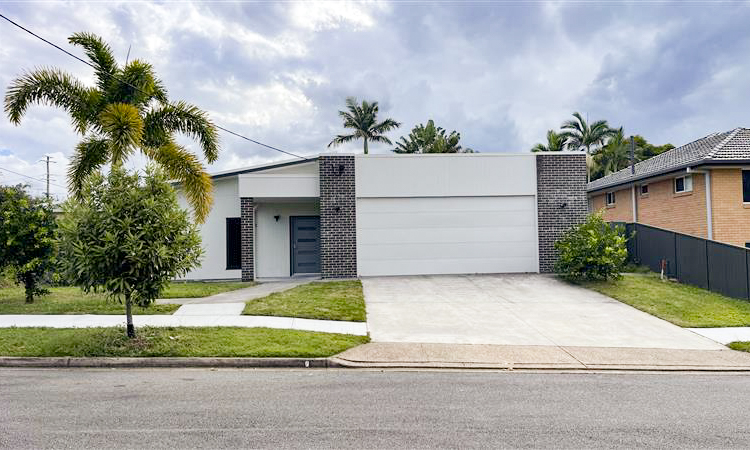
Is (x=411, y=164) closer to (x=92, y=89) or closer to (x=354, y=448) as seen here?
(x=92, y=89)

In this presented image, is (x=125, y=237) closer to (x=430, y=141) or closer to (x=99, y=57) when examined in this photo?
(x=99, y=57)

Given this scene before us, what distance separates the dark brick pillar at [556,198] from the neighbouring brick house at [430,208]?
1.3 inches

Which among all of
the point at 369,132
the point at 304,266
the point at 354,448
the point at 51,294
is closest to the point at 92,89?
the point at 51,294

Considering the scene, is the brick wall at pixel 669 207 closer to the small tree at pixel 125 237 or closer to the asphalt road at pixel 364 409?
the asphalt road at pixel 364 409

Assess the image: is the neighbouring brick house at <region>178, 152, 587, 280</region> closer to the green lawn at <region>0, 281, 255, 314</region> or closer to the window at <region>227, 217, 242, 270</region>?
the window at <region>227, 217, 242, 270</region>

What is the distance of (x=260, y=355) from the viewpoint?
799 cm

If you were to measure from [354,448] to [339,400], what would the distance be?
152cm

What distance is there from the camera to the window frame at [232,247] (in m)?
17.7

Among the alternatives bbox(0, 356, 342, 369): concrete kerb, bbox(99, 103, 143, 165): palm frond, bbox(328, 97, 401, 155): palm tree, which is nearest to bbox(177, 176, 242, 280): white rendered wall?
bbox(99, 103, 143, 165): palm frond

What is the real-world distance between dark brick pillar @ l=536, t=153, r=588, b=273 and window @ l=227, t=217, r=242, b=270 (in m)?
10.4

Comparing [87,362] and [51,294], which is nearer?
[87,362]

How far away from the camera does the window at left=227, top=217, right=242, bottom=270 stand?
1773cm

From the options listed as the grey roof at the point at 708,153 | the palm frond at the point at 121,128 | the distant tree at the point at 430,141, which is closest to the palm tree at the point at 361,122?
the distant tree at the point at 430,141

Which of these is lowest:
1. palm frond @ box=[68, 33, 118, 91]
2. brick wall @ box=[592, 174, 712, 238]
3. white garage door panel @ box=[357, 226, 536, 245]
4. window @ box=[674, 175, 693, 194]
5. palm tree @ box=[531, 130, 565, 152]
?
white garage door panel @ box=[357, 226, 536, 245]
